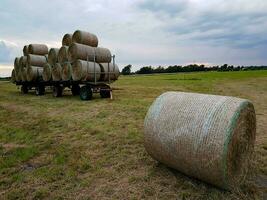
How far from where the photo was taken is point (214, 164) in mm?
4191

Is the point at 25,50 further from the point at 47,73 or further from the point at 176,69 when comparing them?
the point at 176,69

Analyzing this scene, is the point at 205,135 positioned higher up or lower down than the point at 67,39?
lower down

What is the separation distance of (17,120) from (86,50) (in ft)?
21.2

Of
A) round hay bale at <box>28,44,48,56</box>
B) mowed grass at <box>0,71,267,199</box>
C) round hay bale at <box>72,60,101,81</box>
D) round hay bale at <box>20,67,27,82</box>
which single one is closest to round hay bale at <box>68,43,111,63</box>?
round hay bale at <box>72,60,101,81</box>

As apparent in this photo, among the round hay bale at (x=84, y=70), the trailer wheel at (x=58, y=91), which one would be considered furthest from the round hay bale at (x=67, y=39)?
the trailer wheel at (x=58, y=91)

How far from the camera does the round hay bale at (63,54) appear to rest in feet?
54.1

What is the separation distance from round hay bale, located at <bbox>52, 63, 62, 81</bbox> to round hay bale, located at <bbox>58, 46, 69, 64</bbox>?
0.38 meters

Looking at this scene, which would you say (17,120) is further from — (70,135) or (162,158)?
(162,158)

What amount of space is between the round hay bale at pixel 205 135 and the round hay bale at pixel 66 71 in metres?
11.7

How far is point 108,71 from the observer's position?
1642 cm

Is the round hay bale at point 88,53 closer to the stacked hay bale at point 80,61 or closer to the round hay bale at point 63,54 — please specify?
the stacked hay bale at point 80,61

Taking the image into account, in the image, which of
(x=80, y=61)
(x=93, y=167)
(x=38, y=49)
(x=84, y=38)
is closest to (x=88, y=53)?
(x=80, y=61)

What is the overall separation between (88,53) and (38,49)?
22.3 feet

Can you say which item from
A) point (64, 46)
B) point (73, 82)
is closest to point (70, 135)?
point (73, 82)
